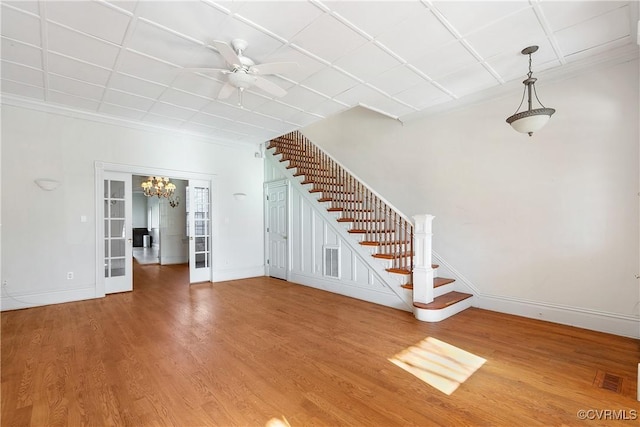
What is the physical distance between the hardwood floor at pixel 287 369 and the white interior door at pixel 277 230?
7.90ft

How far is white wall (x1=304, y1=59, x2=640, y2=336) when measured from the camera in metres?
3.35

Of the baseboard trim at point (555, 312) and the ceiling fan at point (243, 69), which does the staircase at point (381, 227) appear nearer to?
the baseboard trim at point (555, 312)

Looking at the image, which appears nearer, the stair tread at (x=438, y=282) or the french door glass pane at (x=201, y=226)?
the stair tread at (x=438, y=282)

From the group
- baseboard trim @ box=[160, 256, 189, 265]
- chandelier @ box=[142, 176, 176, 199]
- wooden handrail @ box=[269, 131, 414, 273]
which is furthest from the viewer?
baseboard trim @ box=[160, 256, 189, 265]

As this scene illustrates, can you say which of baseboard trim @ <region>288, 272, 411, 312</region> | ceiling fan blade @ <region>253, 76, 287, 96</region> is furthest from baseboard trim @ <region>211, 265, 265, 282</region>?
ceiling fan blade @ <region>253, 76, 287, 96</region>

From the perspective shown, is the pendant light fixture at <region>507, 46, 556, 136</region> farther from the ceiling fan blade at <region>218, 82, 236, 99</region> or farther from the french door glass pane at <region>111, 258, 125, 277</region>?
the french door glass pane at <region>111, 258, 125, 277</region>

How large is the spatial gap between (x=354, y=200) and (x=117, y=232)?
452cm

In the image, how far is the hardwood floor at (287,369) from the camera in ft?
6.69

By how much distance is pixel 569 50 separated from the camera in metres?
3.30

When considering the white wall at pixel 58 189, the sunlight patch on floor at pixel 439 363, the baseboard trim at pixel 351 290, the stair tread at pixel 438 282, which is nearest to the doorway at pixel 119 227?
the white wall at pixel 58 189

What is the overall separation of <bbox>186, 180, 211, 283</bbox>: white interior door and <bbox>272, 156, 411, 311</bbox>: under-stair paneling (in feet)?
5.37

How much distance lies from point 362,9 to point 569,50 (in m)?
2.51

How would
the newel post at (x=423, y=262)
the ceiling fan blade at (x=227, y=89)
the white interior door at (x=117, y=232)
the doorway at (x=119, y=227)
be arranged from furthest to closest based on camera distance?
the white interior door at (x=117, y=232), the doorway at (x=119, y=227), the newel post at (x=423, y=262), the ceiling fan blade at (x=227, y=89)

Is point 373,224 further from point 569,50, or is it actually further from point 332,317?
point 569,50
